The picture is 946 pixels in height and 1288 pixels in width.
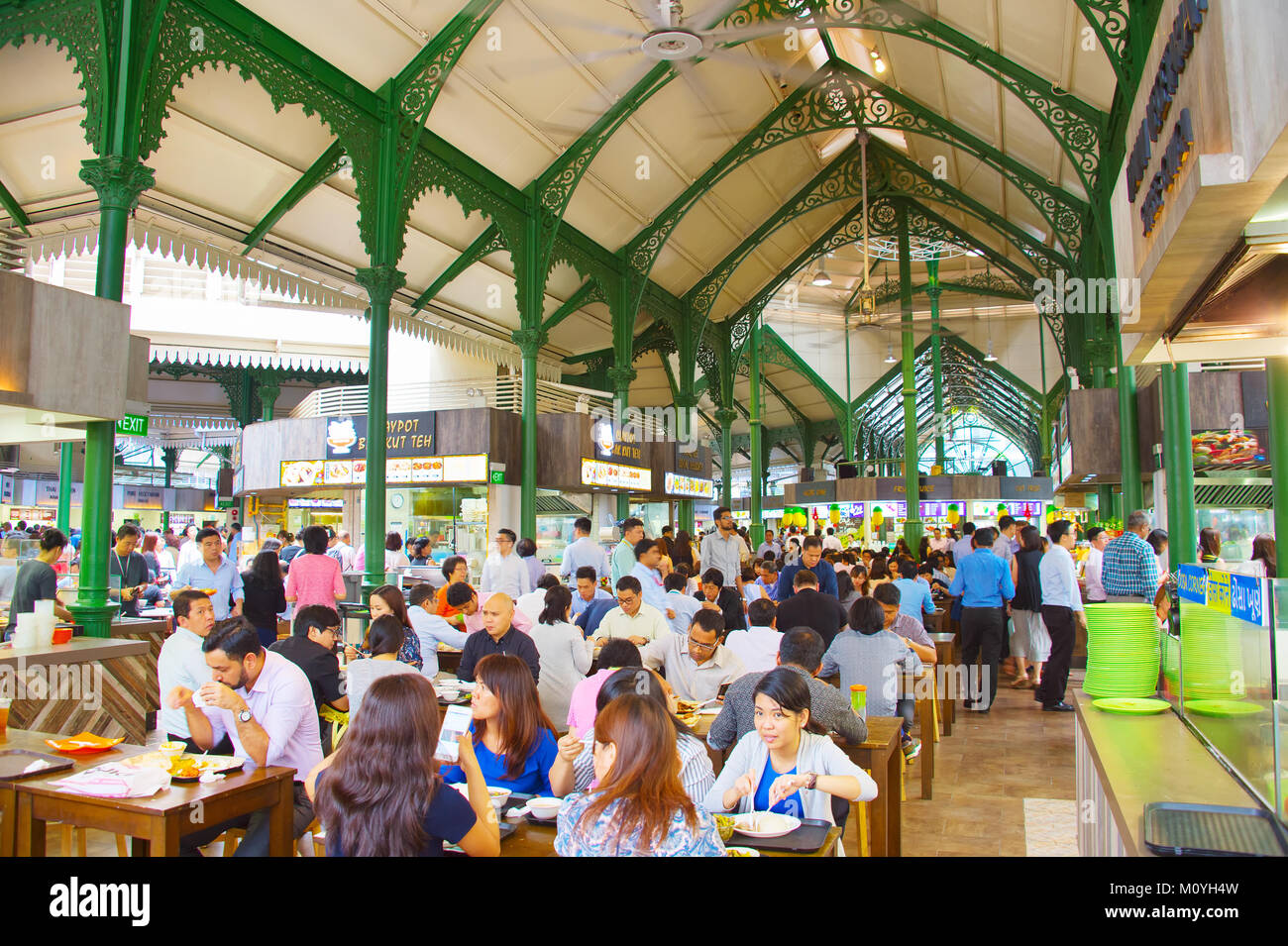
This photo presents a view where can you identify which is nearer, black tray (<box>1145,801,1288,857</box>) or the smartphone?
black tray (<box>1145,801,1288,857</box>)

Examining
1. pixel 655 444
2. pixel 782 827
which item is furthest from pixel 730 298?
pixel 782 827

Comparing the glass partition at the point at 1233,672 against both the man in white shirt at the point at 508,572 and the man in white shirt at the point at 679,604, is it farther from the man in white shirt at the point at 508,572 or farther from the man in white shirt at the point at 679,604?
the man in white shirt at the point at 508,572

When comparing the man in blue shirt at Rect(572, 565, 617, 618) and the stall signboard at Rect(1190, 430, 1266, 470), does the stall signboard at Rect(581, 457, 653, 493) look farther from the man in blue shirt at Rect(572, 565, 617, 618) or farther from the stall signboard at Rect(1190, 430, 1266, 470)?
the stall signboard at Rect(1190, 430, 1266, 470)

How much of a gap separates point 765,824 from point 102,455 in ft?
18.4

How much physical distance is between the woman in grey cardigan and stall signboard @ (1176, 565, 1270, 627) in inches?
48.9

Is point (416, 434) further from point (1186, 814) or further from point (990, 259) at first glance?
point (1186, 814)

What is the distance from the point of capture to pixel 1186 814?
227 centimetres

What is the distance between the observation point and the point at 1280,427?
500 centimetres

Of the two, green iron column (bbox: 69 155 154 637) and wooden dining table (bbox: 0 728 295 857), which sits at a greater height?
green iron column (bbox: 69 155 154 637)

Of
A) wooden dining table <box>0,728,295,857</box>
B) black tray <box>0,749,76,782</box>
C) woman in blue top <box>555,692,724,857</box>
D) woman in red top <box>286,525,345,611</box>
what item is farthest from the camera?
woman in red top <box>286,525,345,611</box>

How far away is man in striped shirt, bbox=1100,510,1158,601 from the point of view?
655 cm

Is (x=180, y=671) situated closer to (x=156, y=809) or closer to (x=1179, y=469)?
(x=156, y=809)

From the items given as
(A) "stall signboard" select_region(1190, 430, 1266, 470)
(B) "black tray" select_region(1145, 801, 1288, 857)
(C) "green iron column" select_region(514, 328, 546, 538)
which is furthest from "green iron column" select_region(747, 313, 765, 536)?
(B) "black tray" select_region(1145, 801, 1288, 857)
